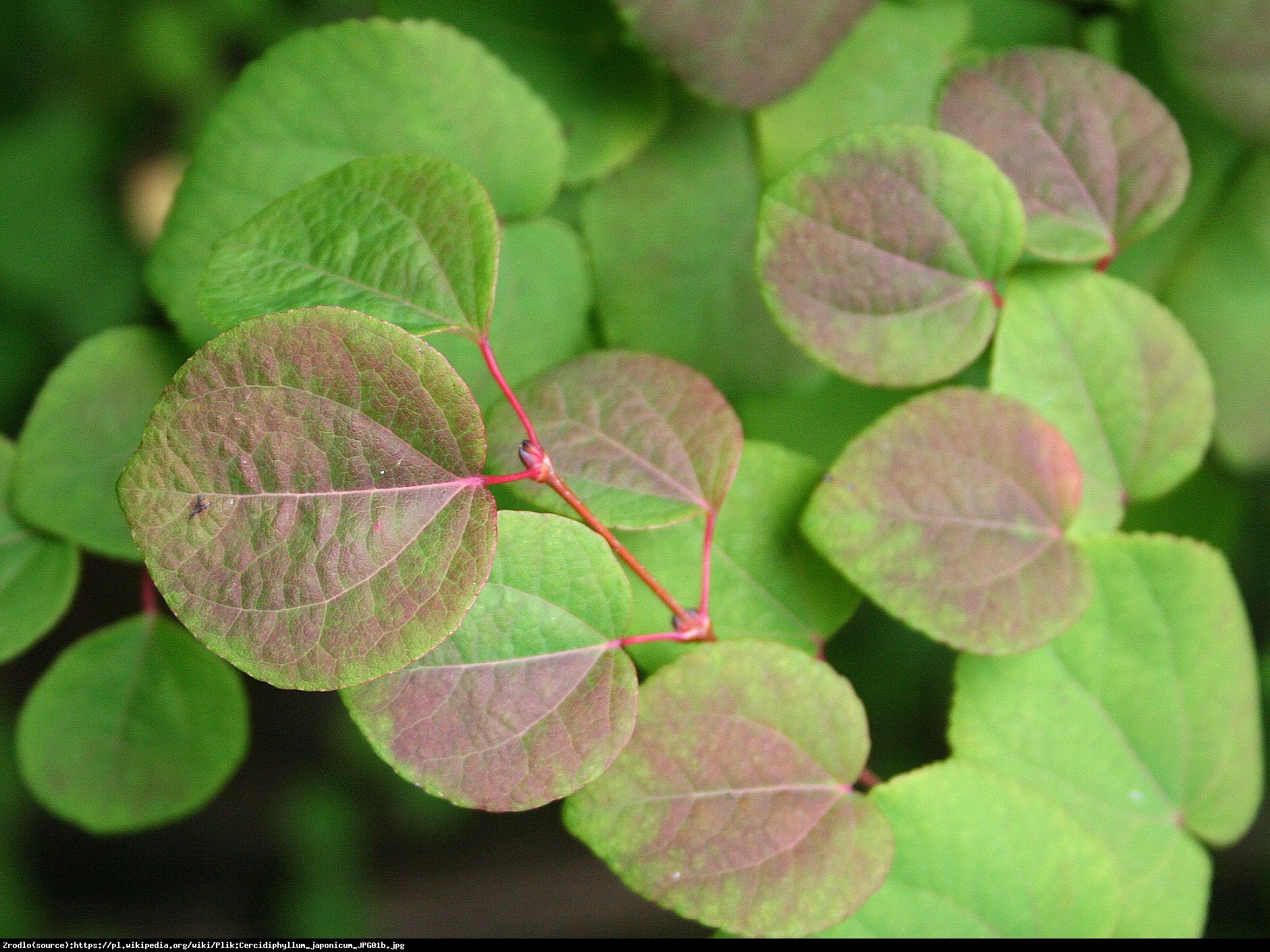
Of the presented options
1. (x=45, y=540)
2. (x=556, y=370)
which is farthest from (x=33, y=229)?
(x=556, y=370)

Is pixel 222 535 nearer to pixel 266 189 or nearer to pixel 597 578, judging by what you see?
pixel 597 578

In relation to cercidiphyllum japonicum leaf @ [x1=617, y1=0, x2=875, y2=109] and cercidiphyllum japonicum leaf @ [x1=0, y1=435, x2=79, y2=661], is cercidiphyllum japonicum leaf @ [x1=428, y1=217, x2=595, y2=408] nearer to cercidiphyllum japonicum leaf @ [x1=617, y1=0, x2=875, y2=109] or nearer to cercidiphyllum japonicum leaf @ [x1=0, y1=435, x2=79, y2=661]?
cercidiphyllum japonicum leaf @ [x1=617, y1=0, x2=875, y2=109]

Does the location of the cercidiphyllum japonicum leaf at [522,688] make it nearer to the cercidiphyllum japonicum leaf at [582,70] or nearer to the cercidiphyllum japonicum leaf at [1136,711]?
the cercidiphyllum japonicum leaf at [1136,711]

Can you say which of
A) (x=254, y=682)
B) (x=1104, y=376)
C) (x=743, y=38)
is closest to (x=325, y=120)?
(x=743, y=38)

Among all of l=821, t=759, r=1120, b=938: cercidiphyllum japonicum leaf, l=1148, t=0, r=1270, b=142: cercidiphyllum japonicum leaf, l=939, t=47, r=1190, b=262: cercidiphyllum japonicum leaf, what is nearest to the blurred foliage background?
l=1148, t=0, r=1270, b=142: cercidiphyllum japonicum leaf

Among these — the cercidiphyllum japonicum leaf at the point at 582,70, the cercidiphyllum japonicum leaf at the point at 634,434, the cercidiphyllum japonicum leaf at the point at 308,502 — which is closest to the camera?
the cercidiphyllum japonicum leaf at the point at 308,502

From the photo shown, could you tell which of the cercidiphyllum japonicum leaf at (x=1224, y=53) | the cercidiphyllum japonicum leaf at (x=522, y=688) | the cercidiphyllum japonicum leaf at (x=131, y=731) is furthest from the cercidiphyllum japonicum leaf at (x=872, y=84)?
the cercidiphyllum japonicum leaf at (x=131, y=731)
